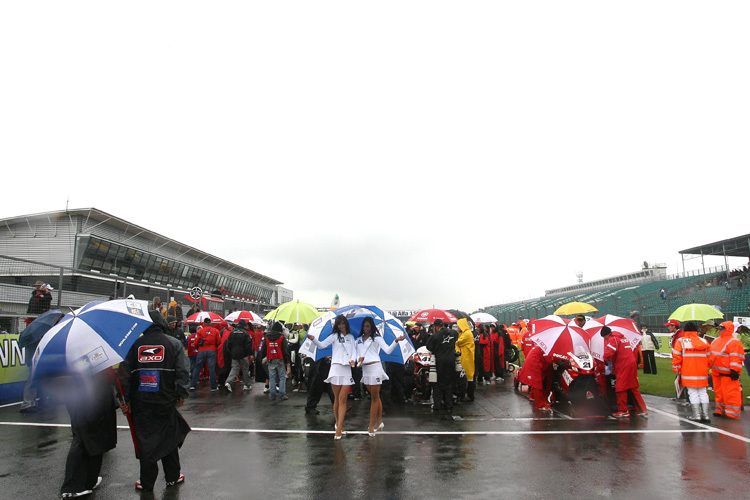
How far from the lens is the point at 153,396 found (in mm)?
4559

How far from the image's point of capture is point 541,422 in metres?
7.70

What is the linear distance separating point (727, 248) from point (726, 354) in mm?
31535

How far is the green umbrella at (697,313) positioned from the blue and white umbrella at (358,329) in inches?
275

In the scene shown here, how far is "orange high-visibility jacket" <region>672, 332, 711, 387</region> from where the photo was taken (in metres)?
7.88

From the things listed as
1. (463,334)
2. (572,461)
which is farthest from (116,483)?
(463,334)

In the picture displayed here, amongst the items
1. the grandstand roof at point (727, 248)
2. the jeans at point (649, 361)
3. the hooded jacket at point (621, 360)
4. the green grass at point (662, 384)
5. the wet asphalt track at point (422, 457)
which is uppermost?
the grandstand roof at point (727, 248)

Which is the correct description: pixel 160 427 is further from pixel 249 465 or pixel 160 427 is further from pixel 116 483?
pixel 249 465

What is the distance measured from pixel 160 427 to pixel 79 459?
780mm

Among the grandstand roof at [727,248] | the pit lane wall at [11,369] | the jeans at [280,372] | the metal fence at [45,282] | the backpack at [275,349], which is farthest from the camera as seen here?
the grandstand roof at [727,248]

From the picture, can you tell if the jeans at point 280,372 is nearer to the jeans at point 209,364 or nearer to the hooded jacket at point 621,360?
the jeans at point 209,364

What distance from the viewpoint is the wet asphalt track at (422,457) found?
454cm

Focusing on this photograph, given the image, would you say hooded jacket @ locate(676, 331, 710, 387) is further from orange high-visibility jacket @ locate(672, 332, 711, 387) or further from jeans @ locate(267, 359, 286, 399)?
jeans @ locate(267, 359, 286, 399)

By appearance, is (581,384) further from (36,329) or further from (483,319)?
(36,329)

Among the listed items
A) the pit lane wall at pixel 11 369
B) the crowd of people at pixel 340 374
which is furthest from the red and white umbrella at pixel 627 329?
the pit lane wall at pixel 11 369
